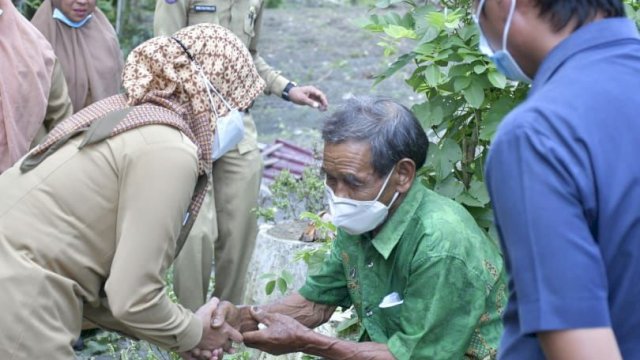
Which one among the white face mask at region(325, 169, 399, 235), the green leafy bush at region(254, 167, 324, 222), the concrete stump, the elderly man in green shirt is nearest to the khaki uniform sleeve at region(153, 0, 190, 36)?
the green leafy bush at region(254, 167, 324, 222)

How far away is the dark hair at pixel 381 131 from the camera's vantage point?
10.0ft

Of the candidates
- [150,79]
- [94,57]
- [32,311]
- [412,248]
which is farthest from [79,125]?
[94,57]

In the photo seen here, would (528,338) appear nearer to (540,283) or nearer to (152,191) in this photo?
(540,283)

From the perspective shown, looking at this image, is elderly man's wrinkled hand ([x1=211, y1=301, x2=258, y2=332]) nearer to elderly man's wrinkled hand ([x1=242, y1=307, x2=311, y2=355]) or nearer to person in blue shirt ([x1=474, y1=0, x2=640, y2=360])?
elderly man's wrinkled hand ([x1=242, y1=307, x2=311, y2=355])

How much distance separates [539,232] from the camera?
166 cm

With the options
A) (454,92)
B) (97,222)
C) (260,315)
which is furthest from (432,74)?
(97,222)

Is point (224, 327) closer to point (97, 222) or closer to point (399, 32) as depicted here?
point (97, 222)

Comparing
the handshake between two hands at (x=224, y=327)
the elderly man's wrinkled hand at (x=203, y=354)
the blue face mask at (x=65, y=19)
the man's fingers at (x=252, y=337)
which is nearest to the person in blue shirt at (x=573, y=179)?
the man's fingers at (x=252, y=337)

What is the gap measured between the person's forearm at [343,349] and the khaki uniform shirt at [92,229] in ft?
1.57

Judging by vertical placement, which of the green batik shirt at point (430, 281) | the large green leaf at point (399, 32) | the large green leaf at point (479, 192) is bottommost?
the large green leaf at point (479, 192)

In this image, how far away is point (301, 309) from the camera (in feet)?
11.5

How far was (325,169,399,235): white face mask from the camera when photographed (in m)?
3.05

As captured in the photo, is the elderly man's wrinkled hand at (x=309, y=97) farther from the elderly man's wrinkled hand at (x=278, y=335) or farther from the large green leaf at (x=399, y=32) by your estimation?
the elderly man's wrinkled hand at (x=278, y=335)

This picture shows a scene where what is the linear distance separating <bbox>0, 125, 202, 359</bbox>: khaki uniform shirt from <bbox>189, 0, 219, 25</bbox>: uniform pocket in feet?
7.67
